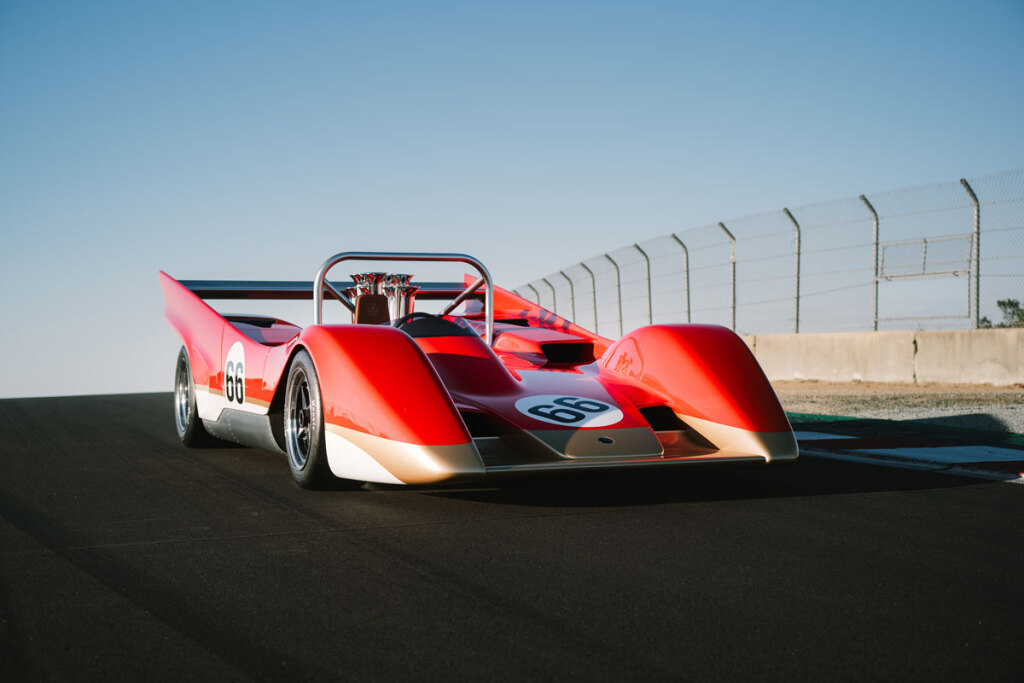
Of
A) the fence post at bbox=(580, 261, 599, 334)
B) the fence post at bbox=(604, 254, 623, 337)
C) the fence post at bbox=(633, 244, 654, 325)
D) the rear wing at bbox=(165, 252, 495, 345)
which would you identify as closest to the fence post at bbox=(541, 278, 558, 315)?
the fence post at bbox=(580, 261, 599, 334)

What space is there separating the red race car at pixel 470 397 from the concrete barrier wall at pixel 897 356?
664 cm

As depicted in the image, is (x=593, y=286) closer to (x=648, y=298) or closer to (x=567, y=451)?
(x=648, y=298)

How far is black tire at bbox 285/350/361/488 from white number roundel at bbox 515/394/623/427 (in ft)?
2.89

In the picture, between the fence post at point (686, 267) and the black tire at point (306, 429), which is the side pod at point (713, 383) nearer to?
the black tire at point (306, 429)

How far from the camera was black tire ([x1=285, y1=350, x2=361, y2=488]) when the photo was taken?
397cm

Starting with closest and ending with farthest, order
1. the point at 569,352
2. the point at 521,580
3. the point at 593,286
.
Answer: the point at 521,580 → the point at 569,352 → the point at 593,286

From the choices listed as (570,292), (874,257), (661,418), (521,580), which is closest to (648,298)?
(570,292)

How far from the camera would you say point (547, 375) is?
480cm

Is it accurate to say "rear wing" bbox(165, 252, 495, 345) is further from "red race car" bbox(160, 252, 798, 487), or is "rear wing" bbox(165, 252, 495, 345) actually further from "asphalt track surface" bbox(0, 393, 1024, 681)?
"asphalt track surface" bbox(0, 393, 1024, 681)

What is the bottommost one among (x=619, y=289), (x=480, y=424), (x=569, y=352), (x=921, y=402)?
(x=921, y=402)

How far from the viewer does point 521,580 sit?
265 centimetres

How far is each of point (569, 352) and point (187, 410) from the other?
296 centimetres

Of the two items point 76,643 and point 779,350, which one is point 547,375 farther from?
point 779,350

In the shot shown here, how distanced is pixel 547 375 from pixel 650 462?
1.23m
